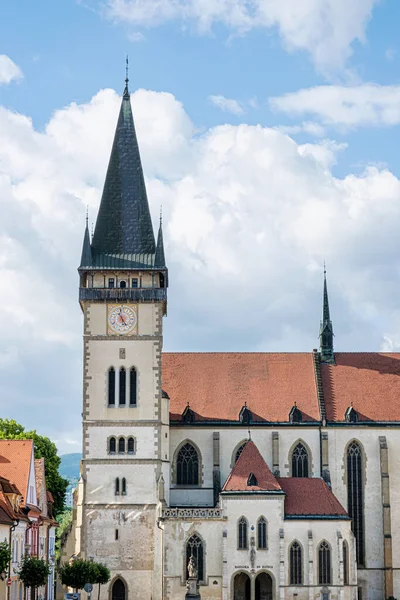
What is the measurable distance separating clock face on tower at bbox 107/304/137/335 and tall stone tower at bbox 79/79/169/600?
7 centimetres

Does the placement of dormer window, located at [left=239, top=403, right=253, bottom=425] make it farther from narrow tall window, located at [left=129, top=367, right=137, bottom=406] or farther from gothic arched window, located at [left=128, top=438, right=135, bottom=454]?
gothic arched window, located at [left=128, top=438, right=135, bottom=454]

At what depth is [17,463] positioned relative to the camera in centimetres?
5831

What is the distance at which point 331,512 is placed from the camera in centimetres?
6938

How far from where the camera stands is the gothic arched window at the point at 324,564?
68.2m

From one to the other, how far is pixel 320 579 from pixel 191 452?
13.0m

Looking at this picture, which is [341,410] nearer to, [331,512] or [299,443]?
[299,443]

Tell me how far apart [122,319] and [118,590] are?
18.0 metres

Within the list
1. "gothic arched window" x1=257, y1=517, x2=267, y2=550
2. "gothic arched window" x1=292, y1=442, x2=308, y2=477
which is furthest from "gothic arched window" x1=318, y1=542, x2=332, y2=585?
"gothic arched window" x1=292, y1=442, x2=308, y2=477

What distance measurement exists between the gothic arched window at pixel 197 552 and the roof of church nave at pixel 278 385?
977cm

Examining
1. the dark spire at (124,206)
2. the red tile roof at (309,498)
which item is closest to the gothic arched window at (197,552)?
the red tile roof at (309,498)

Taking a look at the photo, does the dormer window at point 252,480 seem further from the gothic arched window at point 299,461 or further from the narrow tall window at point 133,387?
the narrow tall window at point 133,387

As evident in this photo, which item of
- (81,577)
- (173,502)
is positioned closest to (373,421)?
(173,502)

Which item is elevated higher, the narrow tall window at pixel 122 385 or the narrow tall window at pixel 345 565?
the narrow tall window at pixel 122 385

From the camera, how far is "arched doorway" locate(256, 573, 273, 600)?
227 feet
